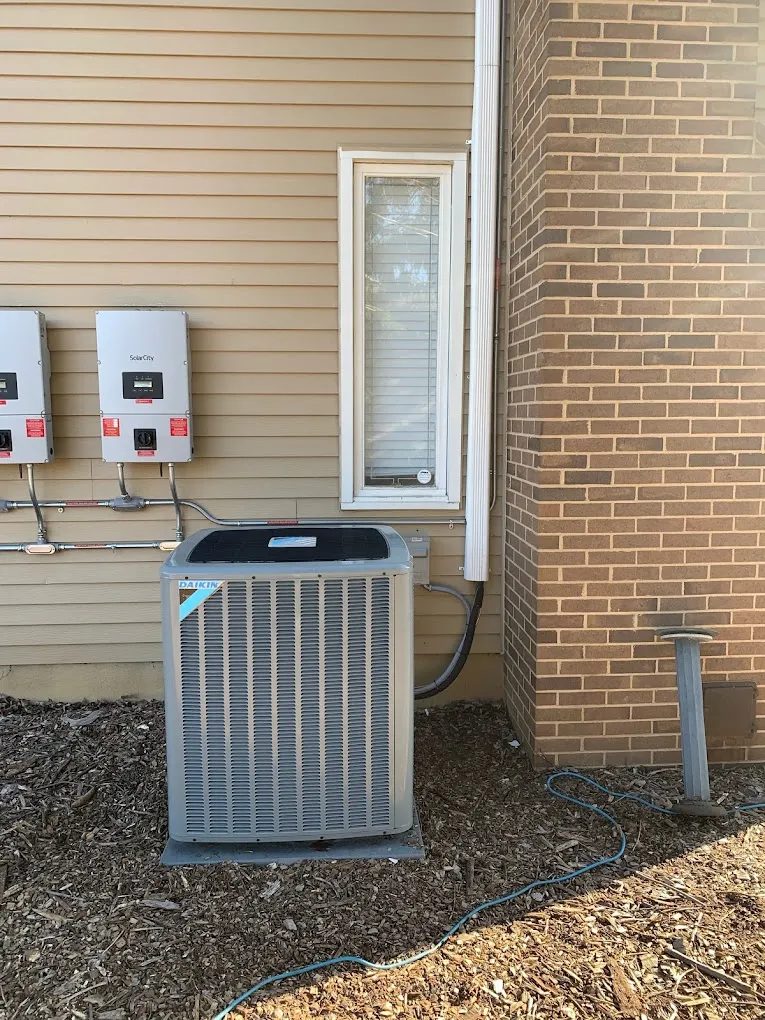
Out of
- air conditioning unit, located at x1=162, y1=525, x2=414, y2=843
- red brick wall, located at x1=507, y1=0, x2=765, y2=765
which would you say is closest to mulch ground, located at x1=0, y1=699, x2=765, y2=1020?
air conditioning unit, located at x1=162, y1=525, x2=414, y2=843

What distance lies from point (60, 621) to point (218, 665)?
1.73 metres

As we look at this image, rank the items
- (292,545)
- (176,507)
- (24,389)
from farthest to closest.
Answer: (176,507), (24,389), (292,545)

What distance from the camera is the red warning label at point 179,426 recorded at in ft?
11.4

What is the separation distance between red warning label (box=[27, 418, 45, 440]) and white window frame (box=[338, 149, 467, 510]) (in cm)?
142

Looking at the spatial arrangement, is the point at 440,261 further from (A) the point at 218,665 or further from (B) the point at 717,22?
(A) the point at 218,665

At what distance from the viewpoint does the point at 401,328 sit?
3.74 meters

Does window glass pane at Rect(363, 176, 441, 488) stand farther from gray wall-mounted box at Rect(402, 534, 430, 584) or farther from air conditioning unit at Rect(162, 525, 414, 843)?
air conditioning unit at Rect(162, 525, 414, 843)

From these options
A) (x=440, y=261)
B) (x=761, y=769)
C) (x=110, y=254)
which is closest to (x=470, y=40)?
(x=440, y=261)

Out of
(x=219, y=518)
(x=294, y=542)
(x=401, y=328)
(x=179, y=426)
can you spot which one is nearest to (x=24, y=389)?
(x=179, y=426)

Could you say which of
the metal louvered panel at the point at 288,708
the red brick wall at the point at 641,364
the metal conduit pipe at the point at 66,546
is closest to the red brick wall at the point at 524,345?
the red brick wall at the point at 641,364

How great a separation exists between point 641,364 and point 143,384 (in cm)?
221

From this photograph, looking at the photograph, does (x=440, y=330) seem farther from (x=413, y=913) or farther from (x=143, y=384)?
(x=413, y=913)

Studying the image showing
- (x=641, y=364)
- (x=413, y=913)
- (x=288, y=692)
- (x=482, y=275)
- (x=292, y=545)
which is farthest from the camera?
(x=482, y=275)

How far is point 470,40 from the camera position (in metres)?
3.48
